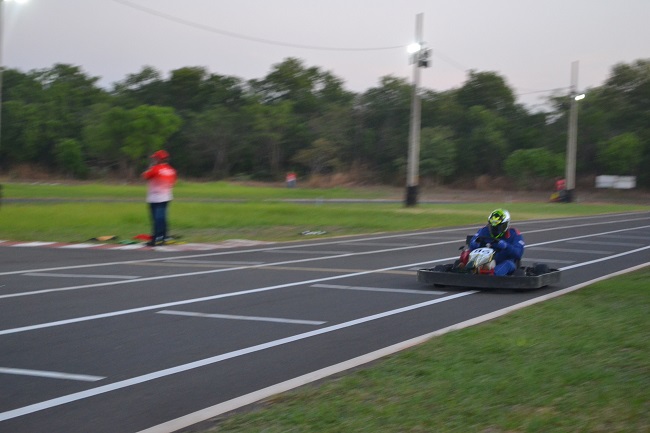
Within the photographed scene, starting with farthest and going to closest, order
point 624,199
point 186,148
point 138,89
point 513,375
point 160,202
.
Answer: point 138,89 → point 186,148 → point 624,199 → point 160,202 → point 513,375

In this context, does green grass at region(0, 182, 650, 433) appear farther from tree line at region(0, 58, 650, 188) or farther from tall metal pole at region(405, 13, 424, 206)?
tree line at region(0, 58, 650, 188)

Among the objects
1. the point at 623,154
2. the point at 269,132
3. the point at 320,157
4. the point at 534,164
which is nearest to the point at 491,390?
the point at 534,164

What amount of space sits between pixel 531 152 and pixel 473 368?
6051 centimetres

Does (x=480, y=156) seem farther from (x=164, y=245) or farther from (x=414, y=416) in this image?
(x=414, y=416)

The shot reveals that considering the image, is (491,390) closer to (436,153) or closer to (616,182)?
(616,182)

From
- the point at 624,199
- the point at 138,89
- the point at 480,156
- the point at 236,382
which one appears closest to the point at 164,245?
the point at 236,382

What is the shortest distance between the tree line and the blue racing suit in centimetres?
5387

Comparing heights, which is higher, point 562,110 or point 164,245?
point 562,110

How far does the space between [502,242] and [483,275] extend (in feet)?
2.46

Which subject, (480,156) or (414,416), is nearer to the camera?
(414,416)

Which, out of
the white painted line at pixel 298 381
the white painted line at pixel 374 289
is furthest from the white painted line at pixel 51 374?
the white painted line at pixel 374 289

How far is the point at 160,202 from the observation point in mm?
18859

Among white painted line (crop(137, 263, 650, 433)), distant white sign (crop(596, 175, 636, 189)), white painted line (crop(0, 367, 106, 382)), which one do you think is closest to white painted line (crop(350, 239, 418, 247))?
white painted line (crop(137, 263, 650, 433))

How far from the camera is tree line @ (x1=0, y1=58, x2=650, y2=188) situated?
6762 centimetres
